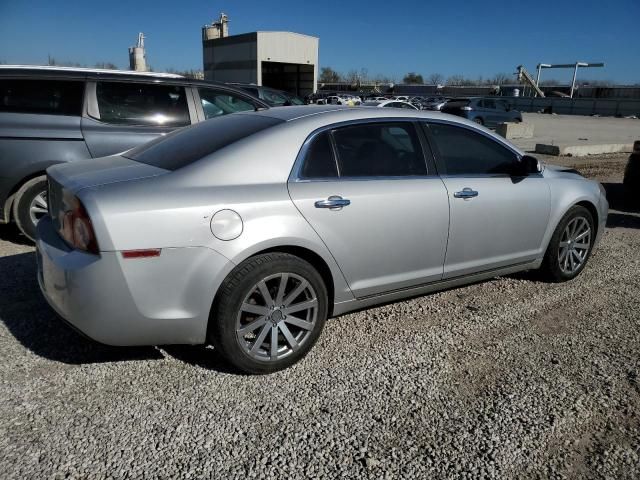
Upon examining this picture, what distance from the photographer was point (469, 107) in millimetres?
25453

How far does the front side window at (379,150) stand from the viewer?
3.36 meters

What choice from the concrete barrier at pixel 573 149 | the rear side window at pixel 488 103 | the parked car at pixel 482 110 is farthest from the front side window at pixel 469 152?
the rear side window at pixel 488 103

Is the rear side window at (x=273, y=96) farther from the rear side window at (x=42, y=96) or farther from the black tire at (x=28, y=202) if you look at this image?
the black tire at (x=28, y=202)

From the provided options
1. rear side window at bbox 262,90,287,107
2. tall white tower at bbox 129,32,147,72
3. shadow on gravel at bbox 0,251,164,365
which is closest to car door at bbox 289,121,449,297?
shadow on gravel at bbox 0,251,164,365

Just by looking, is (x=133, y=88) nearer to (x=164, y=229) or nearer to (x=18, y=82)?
(x=18, y=82)

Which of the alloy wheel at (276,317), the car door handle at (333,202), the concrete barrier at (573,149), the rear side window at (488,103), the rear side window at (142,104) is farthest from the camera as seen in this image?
the rear side window at (488,103)

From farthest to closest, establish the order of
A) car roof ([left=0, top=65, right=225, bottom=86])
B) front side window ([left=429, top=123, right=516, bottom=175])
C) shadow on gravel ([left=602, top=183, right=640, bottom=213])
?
1. shadow on gravel ([left=602, top=183, right=640, bottom=213])
2. car roof ([left=0, top=65, right=225, bottom=86])
3. front side window ([left=429, top=123, right=516, bottom=175])

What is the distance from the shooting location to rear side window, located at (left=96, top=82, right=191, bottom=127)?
5.40m

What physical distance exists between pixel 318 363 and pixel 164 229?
4.21ft

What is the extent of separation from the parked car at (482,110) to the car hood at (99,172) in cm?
2384

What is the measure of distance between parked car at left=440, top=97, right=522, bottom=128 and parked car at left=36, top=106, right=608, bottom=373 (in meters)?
22.7

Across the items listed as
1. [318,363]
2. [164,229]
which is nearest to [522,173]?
[318,363]

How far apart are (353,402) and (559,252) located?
107 inches

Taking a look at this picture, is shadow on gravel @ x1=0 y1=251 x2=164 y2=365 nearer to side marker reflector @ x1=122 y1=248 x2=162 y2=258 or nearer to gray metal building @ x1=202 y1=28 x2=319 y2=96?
side marker reflector @ x1=122 y1=248 x2=162 y2=258
